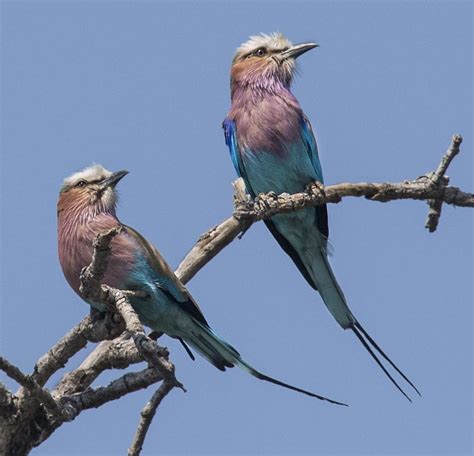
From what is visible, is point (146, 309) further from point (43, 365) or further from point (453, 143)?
point (453, 143)

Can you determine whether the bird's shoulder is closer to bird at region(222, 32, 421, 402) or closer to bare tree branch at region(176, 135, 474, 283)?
bare tree branch at region(176, 135, 474, 283)

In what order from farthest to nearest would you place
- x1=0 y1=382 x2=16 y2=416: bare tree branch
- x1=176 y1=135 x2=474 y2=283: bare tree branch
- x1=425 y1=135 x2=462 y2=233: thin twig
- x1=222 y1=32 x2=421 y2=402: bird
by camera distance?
x1=222 y1=32 x2=421 y2=402: bird < x1=176 y1=135 x2=474 y2=283: bare tree branch < x1=425 y1=135 x2=462 y2=233: thin twig < x1=0 y1=382 x2=16 y2=416: bare tree branch

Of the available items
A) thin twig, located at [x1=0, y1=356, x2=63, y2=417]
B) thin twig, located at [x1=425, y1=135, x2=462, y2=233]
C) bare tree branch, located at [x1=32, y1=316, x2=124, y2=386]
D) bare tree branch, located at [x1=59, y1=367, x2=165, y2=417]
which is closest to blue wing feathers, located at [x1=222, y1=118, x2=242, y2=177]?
thin twig, located at [x1=425, y1=135, x2=462, y2=233]

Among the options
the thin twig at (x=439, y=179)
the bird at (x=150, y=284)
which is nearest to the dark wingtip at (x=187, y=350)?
the bird at (x=150, y=284)

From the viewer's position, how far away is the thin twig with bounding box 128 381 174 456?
4219mm

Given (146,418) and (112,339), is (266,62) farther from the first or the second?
(146,418)

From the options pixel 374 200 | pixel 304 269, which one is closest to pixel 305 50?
pixel 304 269

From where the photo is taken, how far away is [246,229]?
5488 millimetres

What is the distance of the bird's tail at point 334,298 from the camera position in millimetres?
5938

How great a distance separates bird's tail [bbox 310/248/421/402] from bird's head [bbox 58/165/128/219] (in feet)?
4.66

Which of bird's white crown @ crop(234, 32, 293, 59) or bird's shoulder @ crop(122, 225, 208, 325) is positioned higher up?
bird's white crown @ crop(234, 32, 293, 59)

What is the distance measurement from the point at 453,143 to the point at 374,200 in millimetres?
560

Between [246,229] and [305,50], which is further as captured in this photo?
[305,50]

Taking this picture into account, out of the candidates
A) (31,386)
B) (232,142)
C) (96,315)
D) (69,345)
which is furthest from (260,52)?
(31,386)
